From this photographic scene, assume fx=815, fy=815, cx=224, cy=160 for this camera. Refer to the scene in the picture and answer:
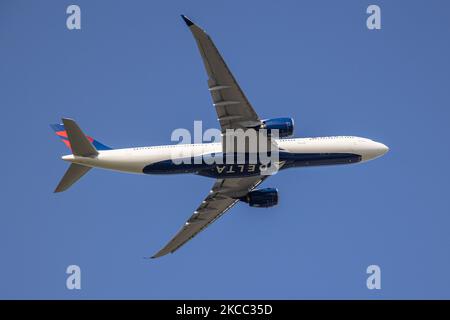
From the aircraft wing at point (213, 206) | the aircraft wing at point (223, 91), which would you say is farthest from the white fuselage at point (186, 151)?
the aircraft wing at point (213, 206)

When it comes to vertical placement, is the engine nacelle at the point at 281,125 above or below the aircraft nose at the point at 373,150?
above

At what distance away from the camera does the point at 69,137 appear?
57.6 meters

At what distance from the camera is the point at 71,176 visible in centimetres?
5916

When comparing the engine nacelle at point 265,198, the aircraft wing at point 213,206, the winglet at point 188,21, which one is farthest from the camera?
the aircraft wing at point 213,206

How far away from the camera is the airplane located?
2211 inches

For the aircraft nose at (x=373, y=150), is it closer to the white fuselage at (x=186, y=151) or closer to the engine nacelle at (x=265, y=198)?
the white fuselage at (x=186, y=151)

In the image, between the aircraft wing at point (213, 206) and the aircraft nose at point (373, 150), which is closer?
the aircraft nose at point (373, 150)

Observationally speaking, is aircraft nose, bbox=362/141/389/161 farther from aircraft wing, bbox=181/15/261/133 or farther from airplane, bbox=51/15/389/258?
aircraft wing, bbox=181/15/261/133

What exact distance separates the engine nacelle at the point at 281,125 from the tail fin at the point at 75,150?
12568 mm

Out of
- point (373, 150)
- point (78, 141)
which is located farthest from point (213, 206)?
point (78, 141)

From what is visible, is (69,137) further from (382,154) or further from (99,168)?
(382,154)

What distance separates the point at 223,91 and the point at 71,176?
1287cm

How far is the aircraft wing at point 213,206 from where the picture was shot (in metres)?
66.4

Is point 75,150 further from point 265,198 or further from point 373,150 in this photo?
point 373,150
